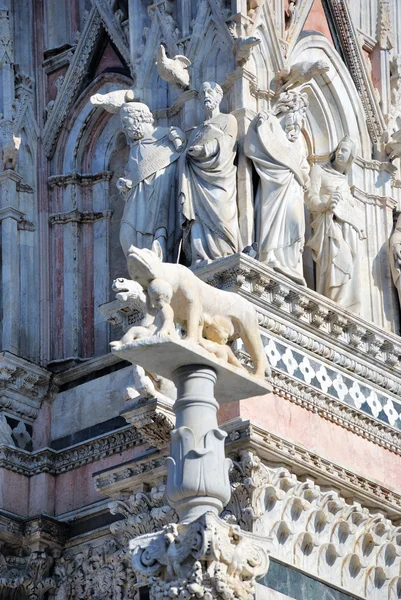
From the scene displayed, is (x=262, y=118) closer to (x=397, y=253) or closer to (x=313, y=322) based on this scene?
(x=313, y=322)

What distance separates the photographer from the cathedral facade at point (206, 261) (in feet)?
65.7

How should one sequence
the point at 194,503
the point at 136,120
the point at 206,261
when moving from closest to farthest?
the point at 194,503 → the point at 206,261 → the point at 136,120

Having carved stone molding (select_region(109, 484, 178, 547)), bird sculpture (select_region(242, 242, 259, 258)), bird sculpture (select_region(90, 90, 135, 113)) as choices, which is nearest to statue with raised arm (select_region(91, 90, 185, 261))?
bird sculpture (select_region(90, 90, 135, 113))

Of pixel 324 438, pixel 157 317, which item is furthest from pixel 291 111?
pixel 157 317

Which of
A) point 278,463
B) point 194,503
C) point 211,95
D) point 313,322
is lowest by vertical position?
point 194,503

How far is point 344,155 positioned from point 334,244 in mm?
1267

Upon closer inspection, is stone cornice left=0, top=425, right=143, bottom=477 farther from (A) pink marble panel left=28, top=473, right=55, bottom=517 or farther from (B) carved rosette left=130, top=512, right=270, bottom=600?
(B) carved rosette left=130, top=512, right=270, bottom=600

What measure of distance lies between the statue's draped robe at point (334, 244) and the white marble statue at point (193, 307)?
5.89 meters

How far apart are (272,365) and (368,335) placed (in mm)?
1867

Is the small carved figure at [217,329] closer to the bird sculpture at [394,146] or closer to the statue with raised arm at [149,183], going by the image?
the statue with raised arm at [149,183]

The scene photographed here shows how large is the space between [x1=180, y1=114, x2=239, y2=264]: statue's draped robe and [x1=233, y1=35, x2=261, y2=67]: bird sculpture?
68 centimetres

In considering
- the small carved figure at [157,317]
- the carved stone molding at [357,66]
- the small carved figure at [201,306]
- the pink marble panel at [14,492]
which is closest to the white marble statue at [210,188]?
the carved stone molding at [357,66]

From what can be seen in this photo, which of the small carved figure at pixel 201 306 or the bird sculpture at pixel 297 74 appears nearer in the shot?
the small carved figure at pixel 201 306

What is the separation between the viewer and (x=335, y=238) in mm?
22156
